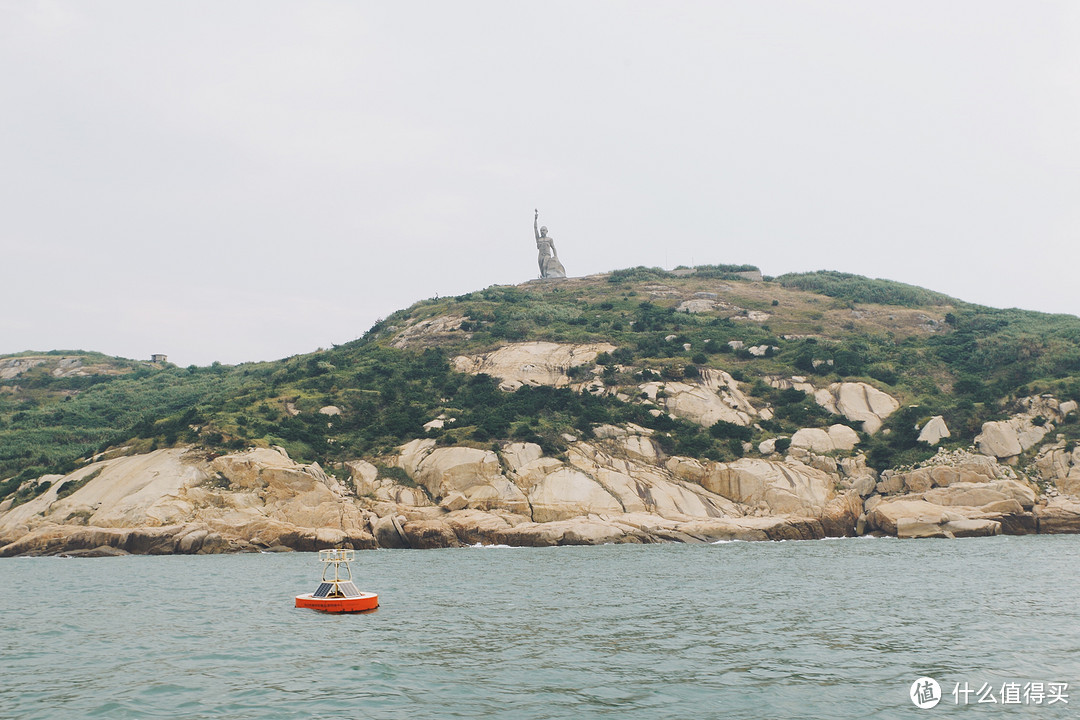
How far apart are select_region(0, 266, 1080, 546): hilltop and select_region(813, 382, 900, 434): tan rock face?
0.99ft

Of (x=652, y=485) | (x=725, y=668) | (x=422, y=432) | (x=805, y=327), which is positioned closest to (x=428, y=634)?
(x=725, y=668)

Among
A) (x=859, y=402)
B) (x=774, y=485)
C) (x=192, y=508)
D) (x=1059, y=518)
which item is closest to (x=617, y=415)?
(x=774, y=485)

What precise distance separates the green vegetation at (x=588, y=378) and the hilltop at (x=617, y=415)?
0.37 meters

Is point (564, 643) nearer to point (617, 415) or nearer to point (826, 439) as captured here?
point (617, 415)

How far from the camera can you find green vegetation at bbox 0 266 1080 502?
7925cm

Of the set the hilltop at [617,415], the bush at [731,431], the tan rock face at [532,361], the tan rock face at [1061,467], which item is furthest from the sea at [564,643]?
the tan rock face at [532,361]

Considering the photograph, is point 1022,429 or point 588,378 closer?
point 1022,429

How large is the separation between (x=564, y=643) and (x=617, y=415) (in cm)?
5871

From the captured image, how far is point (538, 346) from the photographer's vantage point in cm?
10669

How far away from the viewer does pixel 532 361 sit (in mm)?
102500

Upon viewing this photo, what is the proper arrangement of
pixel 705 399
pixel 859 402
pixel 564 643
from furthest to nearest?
pixel 705 399, pixel 859 402, pixel 564 643

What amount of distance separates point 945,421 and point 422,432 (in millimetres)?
49423

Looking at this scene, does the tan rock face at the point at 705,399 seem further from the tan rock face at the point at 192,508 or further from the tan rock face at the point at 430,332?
the tan rock face at the point at 192,508

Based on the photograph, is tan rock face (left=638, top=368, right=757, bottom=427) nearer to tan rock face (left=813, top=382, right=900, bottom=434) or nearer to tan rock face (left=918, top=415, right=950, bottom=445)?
tan rock face (left=813, top=382, right=900, bottom=434)
